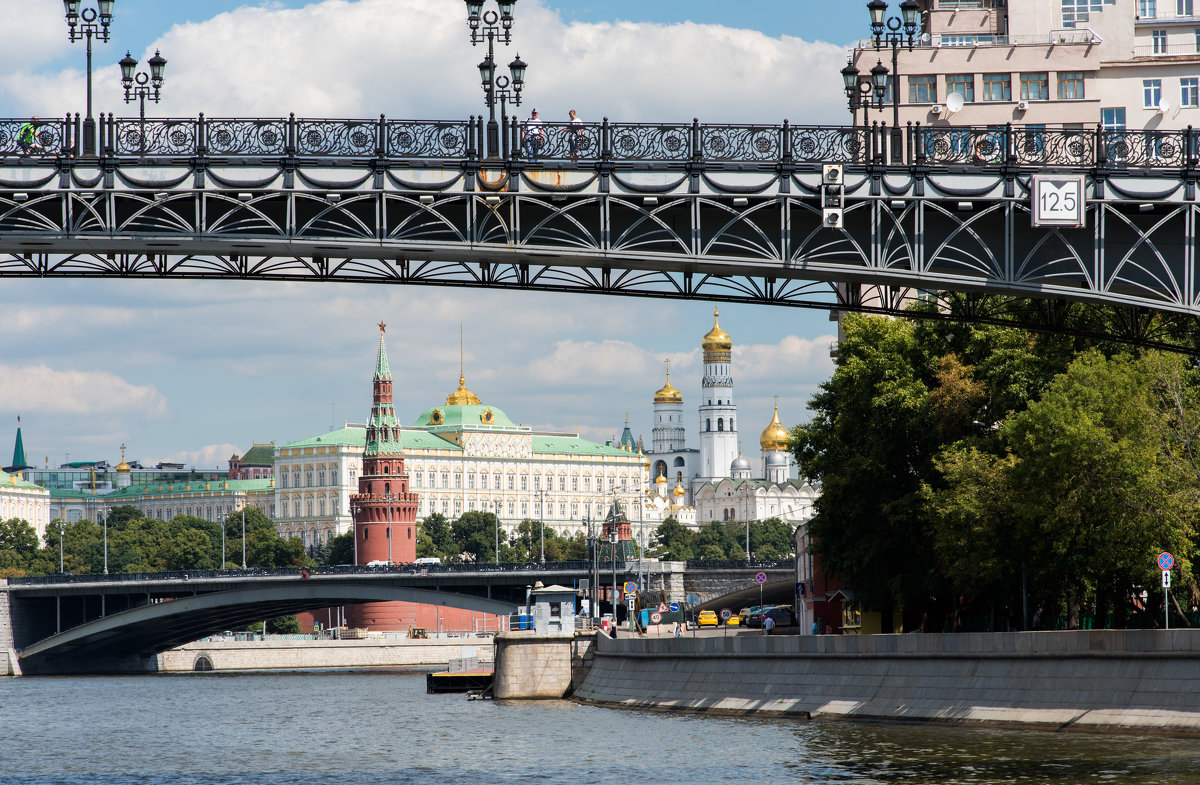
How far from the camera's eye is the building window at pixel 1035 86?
70188 millimetres

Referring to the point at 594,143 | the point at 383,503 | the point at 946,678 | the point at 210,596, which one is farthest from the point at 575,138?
the point at 383,503

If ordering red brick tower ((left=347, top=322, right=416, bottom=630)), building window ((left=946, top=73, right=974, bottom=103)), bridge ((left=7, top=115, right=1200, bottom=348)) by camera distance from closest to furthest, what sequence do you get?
bridge ((left=7, top=115, right=1200, bottom=348))
building window ((left=946, top=73, right=974, bottom=103))
red brick tower ((left=347, top=322, right=416, bottom=630))

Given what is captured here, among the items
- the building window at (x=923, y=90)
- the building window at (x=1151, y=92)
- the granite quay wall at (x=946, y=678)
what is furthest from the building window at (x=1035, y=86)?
the granite quay wall at (x=946, y=678)

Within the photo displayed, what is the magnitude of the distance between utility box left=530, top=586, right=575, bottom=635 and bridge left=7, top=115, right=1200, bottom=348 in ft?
127

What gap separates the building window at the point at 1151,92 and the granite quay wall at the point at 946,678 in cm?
2919

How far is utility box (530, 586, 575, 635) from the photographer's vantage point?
6869cm

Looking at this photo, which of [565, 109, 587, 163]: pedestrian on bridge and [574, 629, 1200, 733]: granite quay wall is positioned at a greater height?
[565, 109, 587, 163]: pedestrian on bridge

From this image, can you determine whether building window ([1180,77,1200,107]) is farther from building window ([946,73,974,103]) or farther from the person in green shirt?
the person in green shirt

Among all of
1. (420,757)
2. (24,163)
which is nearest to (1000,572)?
(420,757)

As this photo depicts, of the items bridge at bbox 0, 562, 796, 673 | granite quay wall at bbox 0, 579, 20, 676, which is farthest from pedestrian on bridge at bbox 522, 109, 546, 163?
granite quay wall at bbox 0, 579, 20, 676

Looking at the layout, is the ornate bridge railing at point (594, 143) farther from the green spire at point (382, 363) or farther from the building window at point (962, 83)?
the green spire at point (382, 363)

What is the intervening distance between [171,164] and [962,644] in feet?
72.8

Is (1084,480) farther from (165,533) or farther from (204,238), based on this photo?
(165,533)

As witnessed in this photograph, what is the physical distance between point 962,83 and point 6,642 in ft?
243
